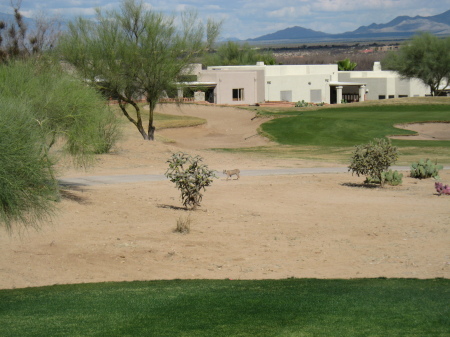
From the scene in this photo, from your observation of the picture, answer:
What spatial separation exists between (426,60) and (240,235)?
63.2 m

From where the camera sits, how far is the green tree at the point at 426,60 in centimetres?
7394

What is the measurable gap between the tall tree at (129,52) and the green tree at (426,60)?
47260mm

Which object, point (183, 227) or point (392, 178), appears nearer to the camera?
point (183, 227)

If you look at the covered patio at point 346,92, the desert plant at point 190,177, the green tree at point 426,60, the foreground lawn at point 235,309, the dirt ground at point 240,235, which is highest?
the green tree at point 426,60

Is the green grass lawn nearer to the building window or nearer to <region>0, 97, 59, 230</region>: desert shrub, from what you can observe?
the building window

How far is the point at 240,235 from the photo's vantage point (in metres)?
15.8

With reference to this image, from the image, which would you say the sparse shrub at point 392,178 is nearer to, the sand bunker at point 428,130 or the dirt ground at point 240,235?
the dirt ground at point 240,235

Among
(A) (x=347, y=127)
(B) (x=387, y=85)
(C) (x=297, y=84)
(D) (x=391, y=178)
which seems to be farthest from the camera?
(B) (x=387, y=85)

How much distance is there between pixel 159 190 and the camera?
20.8 meters

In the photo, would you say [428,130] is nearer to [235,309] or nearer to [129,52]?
[129,52]

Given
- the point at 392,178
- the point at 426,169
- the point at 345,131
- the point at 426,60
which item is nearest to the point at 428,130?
the point at 345,131

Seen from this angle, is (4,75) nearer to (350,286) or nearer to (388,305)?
(350,286)

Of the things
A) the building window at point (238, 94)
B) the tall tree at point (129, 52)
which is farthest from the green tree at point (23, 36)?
the building window at point (238, 94)

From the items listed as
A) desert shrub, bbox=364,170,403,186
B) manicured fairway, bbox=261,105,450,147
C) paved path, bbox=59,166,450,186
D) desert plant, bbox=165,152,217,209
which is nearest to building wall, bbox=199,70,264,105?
manicured fairway, bbox=261,105,450,147
